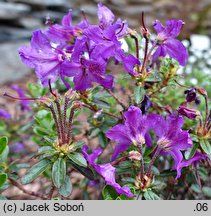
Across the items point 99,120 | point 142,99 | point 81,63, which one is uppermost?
point 81,63

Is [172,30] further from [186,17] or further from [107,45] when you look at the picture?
[186,17]

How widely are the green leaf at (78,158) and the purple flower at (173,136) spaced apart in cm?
21

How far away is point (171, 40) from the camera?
1293 mm

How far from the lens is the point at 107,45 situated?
3.76 ft

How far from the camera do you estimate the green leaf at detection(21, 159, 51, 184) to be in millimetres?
1170

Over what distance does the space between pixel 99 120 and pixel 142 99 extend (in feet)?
1.00

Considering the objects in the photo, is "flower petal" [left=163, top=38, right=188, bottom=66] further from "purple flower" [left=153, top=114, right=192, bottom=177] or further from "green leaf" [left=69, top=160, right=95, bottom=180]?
"green leaf" [left=69, top=160, right=95, bottom=180]

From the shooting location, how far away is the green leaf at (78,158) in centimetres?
116

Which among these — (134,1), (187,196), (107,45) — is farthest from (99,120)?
(134,1)

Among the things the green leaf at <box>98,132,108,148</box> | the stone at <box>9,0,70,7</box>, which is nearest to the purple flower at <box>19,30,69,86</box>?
the green leaf at <box>98,132,108,148</box>

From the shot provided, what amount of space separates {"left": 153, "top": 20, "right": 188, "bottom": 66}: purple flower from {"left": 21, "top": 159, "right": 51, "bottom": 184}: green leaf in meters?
0.49

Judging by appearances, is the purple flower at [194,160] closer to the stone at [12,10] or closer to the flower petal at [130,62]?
the flower petal at [130,62]

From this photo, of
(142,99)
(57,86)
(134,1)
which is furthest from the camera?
(134,1)

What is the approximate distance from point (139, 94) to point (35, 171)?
368mm
